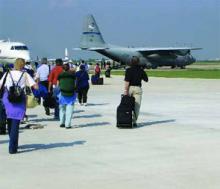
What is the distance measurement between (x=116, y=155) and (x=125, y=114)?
4069 millimetres

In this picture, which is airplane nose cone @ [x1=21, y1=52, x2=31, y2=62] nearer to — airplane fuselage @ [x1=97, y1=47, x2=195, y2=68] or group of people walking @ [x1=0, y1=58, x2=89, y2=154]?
group of people walking @ [x1=0, y1=58, x2=89, y2=154]

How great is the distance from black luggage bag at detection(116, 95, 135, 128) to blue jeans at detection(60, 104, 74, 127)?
1.15 metres

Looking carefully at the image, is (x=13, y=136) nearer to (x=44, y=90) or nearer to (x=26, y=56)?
(x=44, y=90)

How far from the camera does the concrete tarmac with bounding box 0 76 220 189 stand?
24.1 feet

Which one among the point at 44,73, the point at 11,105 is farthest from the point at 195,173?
the point at 44,73

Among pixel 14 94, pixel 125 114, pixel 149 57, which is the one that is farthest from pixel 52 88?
pixel 149 57

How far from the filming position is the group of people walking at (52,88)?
982cm

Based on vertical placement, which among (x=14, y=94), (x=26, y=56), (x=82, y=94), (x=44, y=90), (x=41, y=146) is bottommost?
(x=41, y=146)

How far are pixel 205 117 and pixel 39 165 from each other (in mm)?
8234

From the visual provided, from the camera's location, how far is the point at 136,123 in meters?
14.5

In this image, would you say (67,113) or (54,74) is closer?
(67,113)

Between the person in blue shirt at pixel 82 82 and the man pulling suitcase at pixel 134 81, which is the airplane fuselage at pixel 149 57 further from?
the man pulling suitcase at pixel 134 81

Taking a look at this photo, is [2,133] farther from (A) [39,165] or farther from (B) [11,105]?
(A) [39,165]

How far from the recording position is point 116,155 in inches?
376
